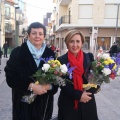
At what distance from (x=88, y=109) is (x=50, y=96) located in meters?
0.53

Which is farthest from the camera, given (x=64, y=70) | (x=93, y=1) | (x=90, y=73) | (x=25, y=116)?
(x=93, y=1)

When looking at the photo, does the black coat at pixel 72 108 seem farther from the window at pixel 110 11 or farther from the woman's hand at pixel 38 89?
the window at pixel 110 11

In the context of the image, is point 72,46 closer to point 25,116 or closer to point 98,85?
point 98,85

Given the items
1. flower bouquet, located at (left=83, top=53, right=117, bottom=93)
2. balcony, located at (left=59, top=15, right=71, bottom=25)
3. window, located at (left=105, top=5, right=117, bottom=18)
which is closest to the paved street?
flower bouquet, located at (left=83, top=53, right=117, bottom=93)

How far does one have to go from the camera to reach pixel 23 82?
2.69m

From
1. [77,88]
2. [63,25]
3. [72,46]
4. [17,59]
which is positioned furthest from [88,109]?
[63,25]

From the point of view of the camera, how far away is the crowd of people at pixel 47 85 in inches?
106

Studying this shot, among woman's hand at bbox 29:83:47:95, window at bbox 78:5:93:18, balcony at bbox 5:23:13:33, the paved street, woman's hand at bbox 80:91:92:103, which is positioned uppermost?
window at bbox 78:5:93:18

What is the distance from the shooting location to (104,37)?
87.0ft

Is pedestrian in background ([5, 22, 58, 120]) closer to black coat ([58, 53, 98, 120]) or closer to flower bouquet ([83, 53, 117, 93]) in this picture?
black coat ([58, 53, 98, 120])

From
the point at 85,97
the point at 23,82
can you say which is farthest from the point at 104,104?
the point at 23,82

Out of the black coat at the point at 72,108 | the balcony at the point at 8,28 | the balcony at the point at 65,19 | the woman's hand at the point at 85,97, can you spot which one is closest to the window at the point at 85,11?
the balcony at the point at 65,19

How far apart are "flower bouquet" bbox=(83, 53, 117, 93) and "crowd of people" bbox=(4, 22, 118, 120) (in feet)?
0.36

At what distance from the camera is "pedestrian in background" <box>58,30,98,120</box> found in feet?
8.84
